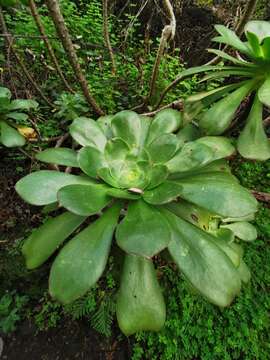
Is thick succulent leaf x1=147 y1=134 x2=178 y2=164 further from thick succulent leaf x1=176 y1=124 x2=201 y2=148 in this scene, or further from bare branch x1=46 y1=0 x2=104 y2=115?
bare branch x1=46 y1=0 x2=104 y2=115

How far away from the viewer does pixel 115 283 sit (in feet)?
4.57

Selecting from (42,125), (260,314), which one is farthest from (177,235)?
(42,125)

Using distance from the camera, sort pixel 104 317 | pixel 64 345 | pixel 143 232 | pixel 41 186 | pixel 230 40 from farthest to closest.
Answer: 1. pixel 64 345
2. pixel 104 317
3. pixel 230 40
4. pixel 41 186
5. pixel 143 232

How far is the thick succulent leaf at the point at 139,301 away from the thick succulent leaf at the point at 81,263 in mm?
92

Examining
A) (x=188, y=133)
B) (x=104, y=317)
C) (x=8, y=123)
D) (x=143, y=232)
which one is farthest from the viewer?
(x=104, y=317)

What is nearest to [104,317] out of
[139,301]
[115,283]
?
[115,283]

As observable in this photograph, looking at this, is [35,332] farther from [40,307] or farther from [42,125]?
[42,125]

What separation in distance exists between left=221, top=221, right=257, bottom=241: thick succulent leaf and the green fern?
70 centimetres

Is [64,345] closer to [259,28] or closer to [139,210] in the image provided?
[139,210]

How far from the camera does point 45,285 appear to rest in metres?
1.55

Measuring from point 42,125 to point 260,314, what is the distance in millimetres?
1364

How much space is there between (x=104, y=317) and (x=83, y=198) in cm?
88

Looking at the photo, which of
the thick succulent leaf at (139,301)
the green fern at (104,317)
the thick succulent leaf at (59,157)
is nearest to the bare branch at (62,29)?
the thick succulent leaf at (59,157)

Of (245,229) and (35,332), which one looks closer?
(245,229)
